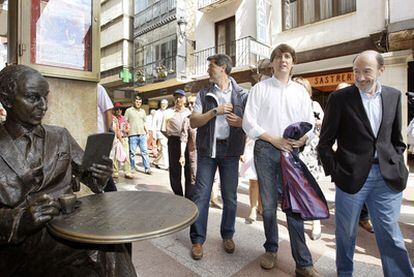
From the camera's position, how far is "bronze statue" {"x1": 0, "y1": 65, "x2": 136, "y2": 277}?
1380 millimetres

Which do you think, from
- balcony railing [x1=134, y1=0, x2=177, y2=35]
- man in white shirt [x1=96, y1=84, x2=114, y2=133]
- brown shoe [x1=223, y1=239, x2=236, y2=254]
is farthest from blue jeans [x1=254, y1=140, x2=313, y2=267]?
balcony railing [x1=134, y1=0, x2=177, y2=35]

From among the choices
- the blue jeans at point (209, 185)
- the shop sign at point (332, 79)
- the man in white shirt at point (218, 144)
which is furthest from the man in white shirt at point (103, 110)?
the shop sign at point (332, 79)

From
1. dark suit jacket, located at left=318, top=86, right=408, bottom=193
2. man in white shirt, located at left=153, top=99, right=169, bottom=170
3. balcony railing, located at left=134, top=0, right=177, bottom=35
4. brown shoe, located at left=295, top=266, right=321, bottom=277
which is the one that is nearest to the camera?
dark suit jacket, located at left=318, top=86, right=408, bottom=193

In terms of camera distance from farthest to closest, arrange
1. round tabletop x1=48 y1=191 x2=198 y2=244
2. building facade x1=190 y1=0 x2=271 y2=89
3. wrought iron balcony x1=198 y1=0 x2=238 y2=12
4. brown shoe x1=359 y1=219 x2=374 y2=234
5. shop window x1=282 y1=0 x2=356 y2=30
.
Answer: wrought iron balcony x1=198 y1=0 x2=238 y2=12
building facade x1=190 y1=0 x2=271 y2=89
shop window x1=282 y1=0 x2=356 y2=30
brown shoe x1=359 y1=219 x2=374 y2=234
round tabletop x1=48 y1=191 x2=198 y2=244

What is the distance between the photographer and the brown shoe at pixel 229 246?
2.97 m

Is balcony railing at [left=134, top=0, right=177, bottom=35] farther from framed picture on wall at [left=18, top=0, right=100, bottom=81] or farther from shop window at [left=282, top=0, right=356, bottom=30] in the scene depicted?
framed picture on wall at [left=18, top=0, right=100, bottom=81]

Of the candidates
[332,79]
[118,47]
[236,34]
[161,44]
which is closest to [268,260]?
[332,79]

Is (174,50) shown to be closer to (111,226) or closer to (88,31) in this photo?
(88,31)

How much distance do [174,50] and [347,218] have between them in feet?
52.9

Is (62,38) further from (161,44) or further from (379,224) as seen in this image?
(161,44)

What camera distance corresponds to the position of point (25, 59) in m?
2.54

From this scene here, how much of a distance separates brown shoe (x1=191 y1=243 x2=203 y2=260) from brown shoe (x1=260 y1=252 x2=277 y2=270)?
0.55 meters

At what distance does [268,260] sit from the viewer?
2658mm

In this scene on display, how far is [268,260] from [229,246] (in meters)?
0.45
